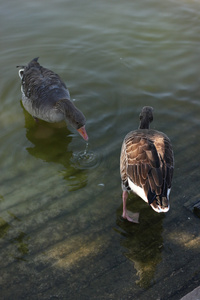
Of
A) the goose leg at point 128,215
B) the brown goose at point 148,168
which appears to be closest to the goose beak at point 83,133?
the brown goose at point 148,168

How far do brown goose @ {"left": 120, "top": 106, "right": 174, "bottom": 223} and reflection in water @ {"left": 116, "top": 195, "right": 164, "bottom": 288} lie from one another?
0.46 feet

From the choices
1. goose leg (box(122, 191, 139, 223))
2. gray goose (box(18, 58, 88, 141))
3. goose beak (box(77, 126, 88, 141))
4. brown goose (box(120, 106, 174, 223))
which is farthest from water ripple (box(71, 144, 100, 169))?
goose leg (box(122, 191, 139, 223))

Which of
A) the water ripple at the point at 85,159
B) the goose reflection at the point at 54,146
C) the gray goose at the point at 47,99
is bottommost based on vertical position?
the goose reflection at the point at 54,146

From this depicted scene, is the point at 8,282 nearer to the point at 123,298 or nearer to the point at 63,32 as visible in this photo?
the point at 123,298

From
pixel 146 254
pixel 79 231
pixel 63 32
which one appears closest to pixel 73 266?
pixel 79 231

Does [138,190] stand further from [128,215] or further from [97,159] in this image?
[97,159]

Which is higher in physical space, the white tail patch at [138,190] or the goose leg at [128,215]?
the white tail patch at [138,190]

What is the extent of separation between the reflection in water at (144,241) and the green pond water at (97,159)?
0.01 metres

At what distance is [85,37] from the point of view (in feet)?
33.1

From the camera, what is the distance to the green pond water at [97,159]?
4.34m

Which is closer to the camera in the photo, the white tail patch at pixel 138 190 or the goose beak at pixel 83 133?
the white tail patch at pixel 138 190

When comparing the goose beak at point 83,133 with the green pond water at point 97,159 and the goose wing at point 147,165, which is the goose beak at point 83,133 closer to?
the green pond water at point 97,159

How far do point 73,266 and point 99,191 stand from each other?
1.39 metres

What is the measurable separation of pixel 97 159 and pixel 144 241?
186cm
